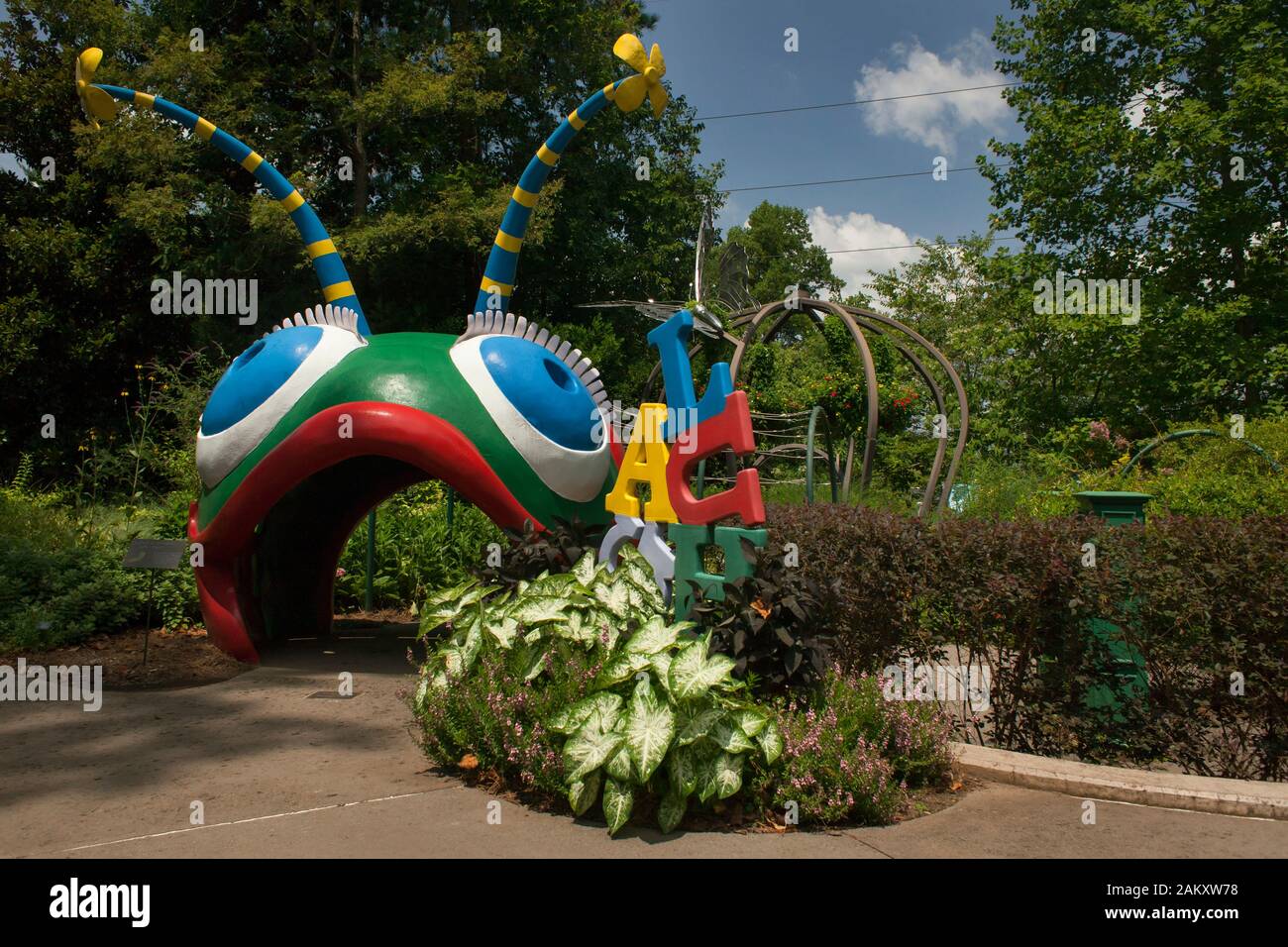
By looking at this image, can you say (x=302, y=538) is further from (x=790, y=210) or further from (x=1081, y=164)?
(x=790, y=210)

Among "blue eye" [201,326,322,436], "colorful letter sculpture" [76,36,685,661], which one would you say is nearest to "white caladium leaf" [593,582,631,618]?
"colorful letter sculpture" [76,36,685,661]

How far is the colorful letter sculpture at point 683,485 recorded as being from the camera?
4.95m

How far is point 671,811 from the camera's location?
3.96 metres

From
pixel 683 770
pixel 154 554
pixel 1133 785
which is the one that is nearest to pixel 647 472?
pixel 683 770

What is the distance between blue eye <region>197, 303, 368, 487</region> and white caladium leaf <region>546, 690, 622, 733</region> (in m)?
3.95

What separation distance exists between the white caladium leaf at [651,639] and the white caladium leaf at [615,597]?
535 mm

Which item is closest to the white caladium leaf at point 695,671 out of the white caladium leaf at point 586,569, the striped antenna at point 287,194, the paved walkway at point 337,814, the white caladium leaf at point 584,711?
the white caladium leaf at point 584,711

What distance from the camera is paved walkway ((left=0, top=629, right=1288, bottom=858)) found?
3.78 metres

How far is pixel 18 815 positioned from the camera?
4.28 metres

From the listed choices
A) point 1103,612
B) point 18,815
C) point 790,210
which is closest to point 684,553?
point 1103,612

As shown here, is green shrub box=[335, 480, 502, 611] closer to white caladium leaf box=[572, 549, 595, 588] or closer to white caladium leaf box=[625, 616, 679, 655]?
white caladium leaf box=[572, 549, 595, 588]

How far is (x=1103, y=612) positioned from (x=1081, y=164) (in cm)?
1471

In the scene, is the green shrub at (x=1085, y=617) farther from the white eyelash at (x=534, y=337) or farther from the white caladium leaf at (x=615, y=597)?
the white eyelash at (x=534, y=337)

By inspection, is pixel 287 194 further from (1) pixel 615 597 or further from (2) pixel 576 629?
(2) pixel 576 629
